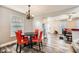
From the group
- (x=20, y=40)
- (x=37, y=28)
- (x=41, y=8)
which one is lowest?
(x=20, y=40)

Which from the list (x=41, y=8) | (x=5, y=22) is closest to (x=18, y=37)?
(x=5, y=22)

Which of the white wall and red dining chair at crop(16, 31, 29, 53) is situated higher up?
the white wall

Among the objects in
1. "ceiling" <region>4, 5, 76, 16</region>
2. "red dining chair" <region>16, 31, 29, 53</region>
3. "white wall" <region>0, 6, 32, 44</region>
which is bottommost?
"red dining chair" <region>16, 31, 29, 53</region>

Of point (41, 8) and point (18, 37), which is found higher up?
point (41, 8)

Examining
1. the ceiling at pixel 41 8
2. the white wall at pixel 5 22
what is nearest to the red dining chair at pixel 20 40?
the white wall at pixel 5 22

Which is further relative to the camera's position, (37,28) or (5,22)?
(37,28)

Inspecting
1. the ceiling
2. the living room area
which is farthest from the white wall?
the ceiling

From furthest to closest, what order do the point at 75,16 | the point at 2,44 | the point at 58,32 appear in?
the point at 58,32 → the point at 75,16 → the point at 2,44

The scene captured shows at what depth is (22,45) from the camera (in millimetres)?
2600

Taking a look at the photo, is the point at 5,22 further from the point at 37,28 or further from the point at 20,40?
the point at 37,28

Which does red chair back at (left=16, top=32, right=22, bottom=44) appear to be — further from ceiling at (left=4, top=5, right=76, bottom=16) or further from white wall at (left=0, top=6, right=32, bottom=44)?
ceiling at (left=4, top=5, right=76, bottom=16)
